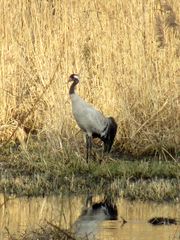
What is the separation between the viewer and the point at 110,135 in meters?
10.4

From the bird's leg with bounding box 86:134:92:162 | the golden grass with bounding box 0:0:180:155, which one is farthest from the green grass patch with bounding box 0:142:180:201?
the golden grass with bounding box 0:0:180:155

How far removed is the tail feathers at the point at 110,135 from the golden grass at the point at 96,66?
0.30 m

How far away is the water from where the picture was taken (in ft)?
21.7

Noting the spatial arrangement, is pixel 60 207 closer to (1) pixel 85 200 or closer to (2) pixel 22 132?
(1) pixel 85 200

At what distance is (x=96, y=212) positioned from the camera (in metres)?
7.65

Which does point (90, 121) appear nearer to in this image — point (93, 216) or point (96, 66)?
point (96, 66)

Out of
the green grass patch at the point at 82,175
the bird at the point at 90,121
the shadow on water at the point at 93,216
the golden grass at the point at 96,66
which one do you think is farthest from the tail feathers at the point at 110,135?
the shadow on water at the point at 93,216

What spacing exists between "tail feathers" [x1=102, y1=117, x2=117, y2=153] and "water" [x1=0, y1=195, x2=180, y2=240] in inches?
81.2

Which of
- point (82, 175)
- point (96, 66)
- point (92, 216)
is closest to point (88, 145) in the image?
point (82, 175)

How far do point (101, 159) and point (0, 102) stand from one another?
88.4 inches

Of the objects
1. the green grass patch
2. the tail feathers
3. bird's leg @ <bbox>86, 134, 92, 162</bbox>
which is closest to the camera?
the green grass patch

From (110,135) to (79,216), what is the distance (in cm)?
300

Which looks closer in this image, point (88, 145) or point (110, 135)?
point (88, 145)

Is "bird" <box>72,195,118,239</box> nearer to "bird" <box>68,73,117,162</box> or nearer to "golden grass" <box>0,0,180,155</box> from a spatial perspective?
"bird" <box>68,73,117,162</box>
